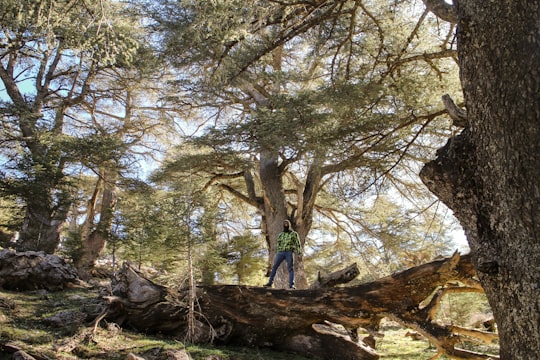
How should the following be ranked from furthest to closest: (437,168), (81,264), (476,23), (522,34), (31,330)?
1. (81,264)
2. (31,330)
3. (437,168)
4. (476,23)
5. (522,34)

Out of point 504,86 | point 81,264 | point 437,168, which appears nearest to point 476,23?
point 504,86

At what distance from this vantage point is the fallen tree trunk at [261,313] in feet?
17.1

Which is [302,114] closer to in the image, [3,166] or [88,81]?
[3,166]

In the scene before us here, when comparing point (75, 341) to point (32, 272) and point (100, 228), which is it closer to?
point (32, 272)

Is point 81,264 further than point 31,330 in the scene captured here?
Yes

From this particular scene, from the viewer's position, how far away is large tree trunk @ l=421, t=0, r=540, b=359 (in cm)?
236

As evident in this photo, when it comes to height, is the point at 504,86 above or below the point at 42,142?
below

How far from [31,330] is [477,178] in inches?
206

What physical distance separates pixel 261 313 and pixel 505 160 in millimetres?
3988

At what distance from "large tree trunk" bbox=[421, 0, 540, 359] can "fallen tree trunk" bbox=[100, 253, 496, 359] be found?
251 centimetres

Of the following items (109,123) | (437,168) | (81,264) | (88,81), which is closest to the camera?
(437,168)

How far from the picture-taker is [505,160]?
2.51m

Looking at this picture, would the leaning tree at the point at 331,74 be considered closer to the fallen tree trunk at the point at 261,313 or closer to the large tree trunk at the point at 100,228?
the fallen tree trunk at the point at 261,313

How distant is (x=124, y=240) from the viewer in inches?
389
